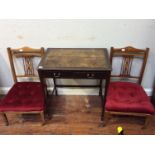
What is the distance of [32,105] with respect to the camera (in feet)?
5.53

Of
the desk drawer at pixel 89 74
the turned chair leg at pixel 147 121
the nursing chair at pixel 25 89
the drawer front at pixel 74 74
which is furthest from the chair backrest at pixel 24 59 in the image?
the turned chair leg at pixel 147 121

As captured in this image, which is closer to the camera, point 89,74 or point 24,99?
point 89,74

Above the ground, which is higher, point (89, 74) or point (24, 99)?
A: point (89, 74)

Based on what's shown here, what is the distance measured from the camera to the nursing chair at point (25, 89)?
1684 mm

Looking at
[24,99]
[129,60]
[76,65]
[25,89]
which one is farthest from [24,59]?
[129,60]

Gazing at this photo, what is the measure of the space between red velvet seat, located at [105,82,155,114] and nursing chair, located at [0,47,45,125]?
0.76 meters

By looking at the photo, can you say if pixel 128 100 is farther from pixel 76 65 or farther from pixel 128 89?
pixel 76 65

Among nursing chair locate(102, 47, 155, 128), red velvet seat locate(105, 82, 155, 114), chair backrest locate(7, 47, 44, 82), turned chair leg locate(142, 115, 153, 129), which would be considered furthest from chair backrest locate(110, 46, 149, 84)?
chair backrest locate(7, 47, 44, 82)

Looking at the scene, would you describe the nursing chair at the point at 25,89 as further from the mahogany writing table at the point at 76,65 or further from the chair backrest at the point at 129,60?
the chair backrest at the point at 129,60

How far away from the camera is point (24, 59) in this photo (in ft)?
6.75

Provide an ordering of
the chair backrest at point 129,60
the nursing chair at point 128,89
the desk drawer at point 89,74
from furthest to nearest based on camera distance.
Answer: the chair backrest at point 129,60, the nursing chair at point 128,89, the desk drawer at point 89,74

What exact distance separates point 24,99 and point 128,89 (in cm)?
120

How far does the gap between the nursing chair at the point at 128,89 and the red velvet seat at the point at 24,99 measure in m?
0.75
